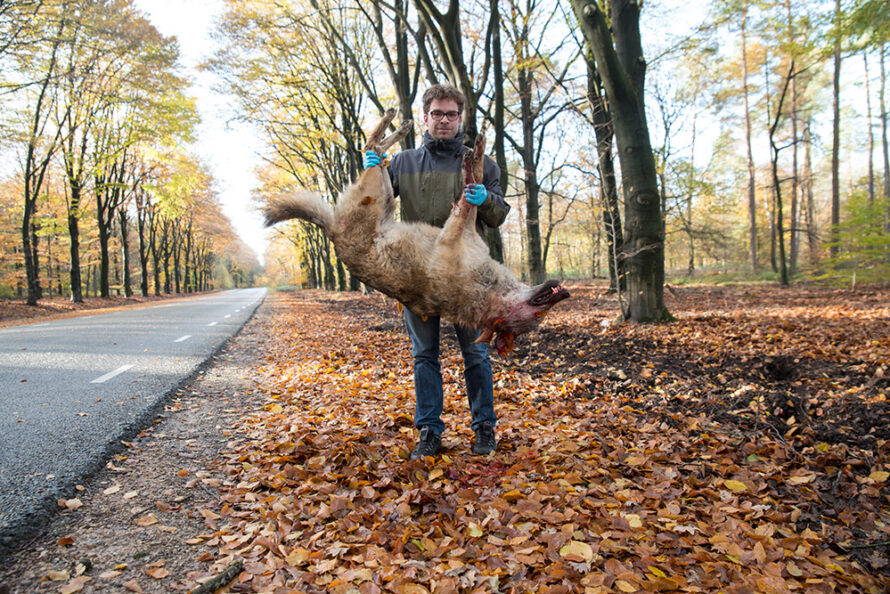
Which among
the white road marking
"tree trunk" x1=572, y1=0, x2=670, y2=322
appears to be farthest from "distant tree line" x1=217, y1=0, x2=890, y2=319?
the white road marking

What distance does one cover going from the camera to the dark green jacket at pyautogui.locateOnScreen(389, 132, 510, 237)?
3531mm

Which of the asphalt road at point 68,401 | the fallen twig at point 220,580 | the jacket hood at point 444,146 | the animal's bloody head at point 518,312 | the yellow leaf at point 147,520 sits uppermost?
the jacket hood at point 444,146

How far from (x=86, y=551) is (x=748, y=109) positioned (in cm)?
2953

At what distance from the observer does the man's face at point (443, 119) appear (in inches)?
135

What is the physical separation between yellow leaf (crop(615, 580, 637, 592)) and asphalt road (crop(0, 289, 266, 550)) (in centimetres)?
338

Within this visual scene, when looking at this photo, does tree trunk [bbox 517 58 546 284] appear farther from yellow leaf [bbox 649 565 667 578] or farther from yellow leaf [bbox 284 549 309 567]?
yellow leaf [bbox 284 549 309 567]

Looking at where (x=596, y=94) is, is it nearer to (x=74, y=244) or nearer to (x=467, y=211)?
(x=467, y=211)

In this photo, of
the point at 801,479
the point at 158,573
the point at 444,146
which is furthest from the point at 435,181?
the point at 801,479

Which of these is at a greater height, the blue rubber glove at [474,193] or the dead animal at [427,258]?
the blue rubber glove at [474,193]

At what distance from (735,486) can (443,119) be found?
11.6ft

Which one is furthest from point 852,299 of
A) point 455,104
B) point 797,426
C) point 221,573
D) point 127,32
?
point 127,32

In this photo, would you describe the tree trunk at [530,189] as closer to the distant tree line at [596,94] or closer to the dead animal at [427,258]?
the distant tree line at [596,94]

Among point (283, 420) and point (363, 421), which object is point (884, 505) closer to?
point (363, 421)

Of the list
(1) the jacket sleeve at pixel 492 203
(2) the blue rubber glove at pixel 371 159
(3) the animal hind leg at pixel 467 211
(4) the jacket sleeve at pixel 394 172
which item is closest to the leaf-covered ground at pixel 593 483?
(3) the animal hind leg at pixel 467 211
